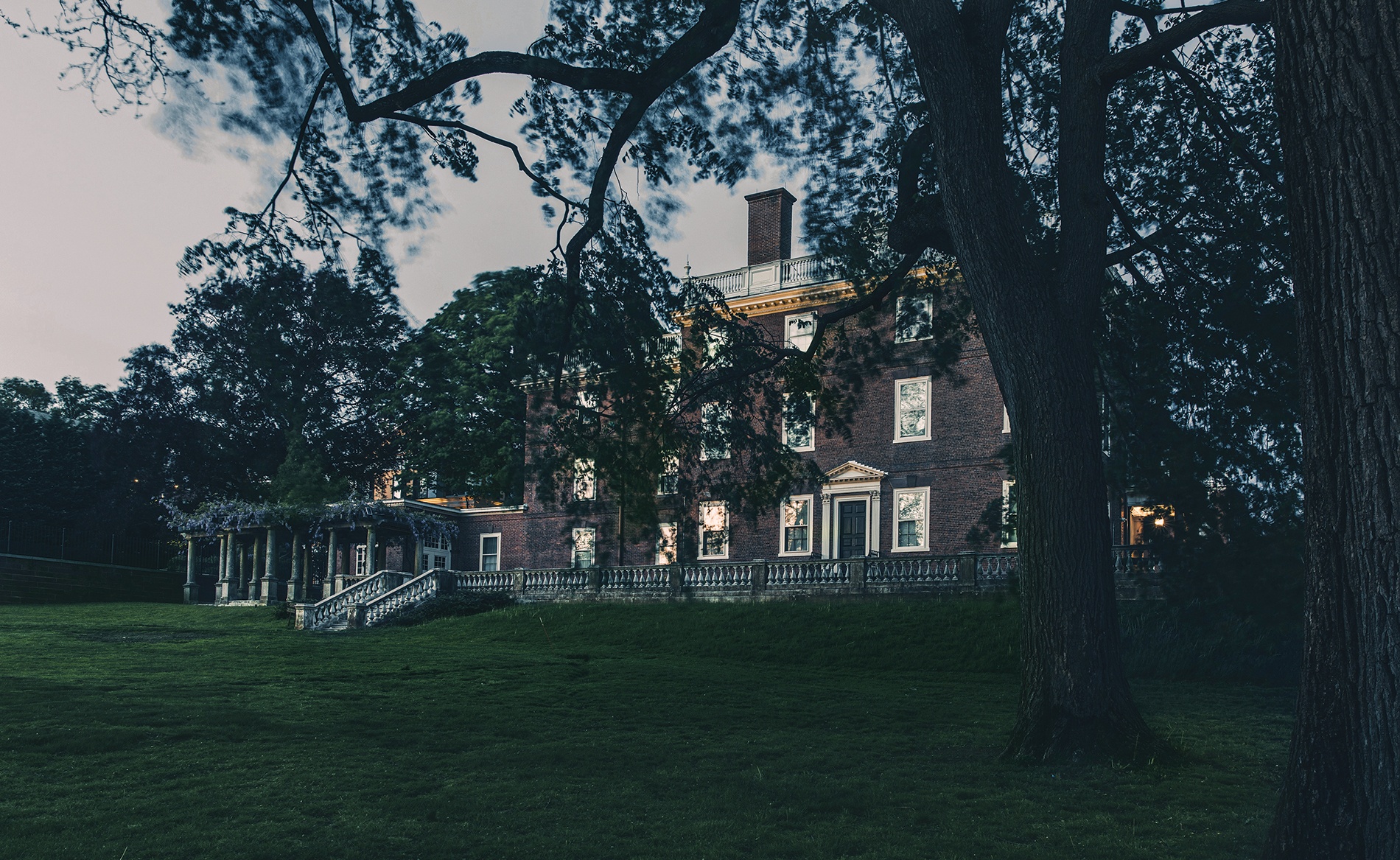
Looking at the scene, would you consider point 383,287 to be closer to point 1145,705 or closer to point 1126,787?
point 1126,787

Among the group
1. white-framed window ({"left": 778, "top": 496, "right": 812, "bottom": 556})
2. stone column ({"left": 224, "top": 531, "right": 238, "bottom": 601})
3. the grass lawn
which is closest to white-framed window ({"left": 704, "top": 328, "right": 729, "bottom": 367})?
the grass lawn

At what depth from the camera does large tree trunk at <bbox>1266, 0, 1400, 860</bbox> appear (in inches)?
163

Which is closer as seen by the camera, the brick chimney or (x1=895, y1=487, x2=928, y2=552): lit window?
(x1=895, y1=487, x2=928, y2=552): lit window

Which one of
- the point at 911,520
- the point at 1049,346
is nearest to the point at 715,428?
the point at 1049,346

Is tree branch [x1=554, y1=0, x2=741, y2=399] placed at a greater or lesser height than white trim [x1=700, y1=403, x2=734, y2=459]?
greater

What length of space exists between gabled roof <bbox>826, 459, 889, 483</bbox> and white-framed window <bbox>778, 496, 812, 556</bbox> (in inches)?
59.6

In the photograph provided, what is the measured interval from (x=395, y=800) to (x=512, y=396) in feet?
81.8

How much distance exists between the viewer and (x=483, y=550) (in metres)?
47.2

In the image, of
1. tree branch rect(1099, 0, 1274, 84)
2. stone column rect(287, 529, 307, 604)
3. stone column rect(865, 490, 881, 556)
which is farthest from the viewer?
stone column rect(287, 529, 307, 604)

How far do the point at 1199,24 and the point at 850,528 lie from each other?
27624mm

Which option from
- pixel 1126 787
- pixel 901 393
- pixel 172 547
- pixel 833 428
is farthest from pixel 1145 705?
pixel 172 547

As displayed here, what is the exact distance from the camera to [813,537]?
3616 centimetres

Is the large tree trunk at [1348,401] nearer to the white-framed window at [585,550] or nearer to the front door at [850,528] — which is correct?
the front door at [850,528]

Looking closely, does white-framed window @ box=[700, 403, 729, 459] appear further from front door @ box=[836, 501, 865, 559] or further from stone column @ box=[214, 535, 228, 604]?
stone column @ box=[214, 535, 228, 604]
